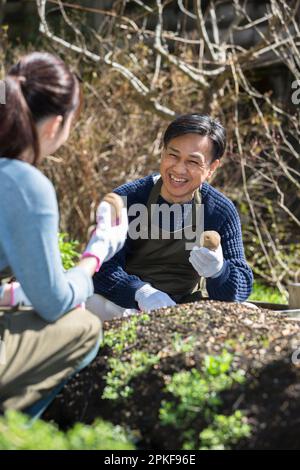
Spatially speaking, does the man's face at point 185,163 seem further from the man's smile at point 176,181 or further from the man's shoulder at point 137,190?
the man's shoulder at point 137,190

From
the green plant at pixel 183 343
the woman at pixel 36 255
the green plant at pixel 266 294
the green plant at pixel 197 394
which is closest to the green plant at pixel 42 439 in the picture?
the green plant at pixel 197 394

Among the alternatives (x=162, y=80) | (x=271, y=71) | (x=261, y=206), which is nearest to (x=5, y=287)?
(x=162, y=80)

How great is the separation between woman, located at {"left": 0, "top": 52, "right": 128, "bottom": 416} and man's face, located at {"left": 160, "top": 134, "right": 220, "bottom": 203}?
1.25 meters

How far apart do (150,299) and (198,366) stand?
3.95 ft

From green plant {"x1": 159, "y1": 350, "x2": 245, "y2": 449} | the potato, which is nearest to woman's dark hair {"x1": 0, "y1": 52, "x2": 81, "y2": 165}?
green plant {"x1": 159, "y1": 350, "x2": 245, "y2": 449}

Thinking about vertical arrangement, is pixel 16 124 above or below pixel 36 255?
above

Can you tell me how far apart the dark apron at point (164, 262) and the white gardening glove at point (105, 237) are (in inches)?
47.6

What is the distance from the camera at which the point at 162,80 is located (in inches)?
293

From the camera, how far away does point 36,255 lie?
242 cm

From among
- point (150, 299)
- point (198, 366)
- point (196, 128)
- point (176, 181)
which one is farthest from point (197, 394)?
point (196, 128)

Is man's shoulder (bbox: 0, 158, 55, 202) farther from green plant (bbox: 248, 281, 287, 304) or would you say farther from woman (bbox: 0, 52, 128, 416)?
green plant (bbox: 248, 281, 287, 304)

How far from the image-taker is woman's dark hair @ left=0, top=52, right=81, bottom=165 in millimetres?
2525

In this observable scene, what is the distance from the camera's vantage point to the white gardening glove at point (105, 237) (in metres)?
2.73

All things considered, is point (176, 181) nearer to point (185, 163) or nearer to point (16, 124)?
point (185, 163)
